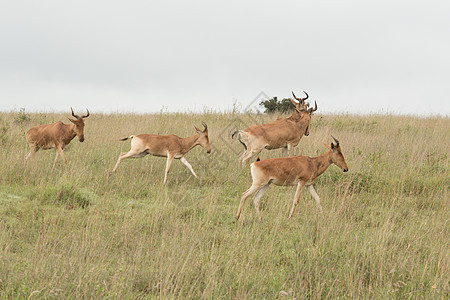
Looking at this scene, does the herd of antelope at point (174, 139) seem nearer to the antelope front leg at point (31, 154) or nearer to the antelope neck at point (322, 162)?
the antelope front leg at point (31, 154)

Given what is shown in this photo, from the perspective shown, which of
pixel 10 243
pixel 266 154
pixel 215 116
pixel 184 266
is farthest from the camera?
pixel 215 116

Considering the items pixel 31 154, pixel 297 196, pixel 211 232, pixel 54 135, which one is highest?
pixel 54 135

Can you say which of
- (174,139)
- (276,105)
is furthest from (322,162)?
(276,105)

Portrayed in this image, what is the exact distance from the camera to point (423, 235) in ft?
22.1

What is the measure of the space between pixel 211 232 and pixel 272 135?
5.07 m

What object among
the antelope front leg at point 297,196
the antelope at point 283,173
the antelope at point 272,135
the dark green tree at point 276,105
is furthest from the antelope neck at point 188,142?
the dark green tree at point 276,105

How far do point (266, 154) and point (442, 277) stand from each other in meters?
7.89

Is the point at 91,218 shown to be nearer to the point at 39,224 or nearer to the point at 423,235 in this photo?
the point at 39,224

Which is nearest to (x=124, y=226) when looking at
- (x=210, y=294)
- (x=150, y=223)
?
(x=150, y=223)

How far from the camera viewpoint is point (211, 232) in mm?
6922

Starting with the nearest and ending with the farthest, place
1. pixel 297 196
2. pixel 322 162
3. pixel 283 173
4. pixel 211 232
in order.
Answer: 1. pixel 211 232
2. pixel 283 173
3. pixel 297 196
4. pixel 322 162

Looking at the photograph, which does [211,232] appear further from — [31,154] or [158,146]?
[31,154]

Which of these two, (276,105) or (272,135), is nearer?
(272,135)

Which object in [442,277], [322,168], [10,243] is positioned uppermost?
[322,168]
